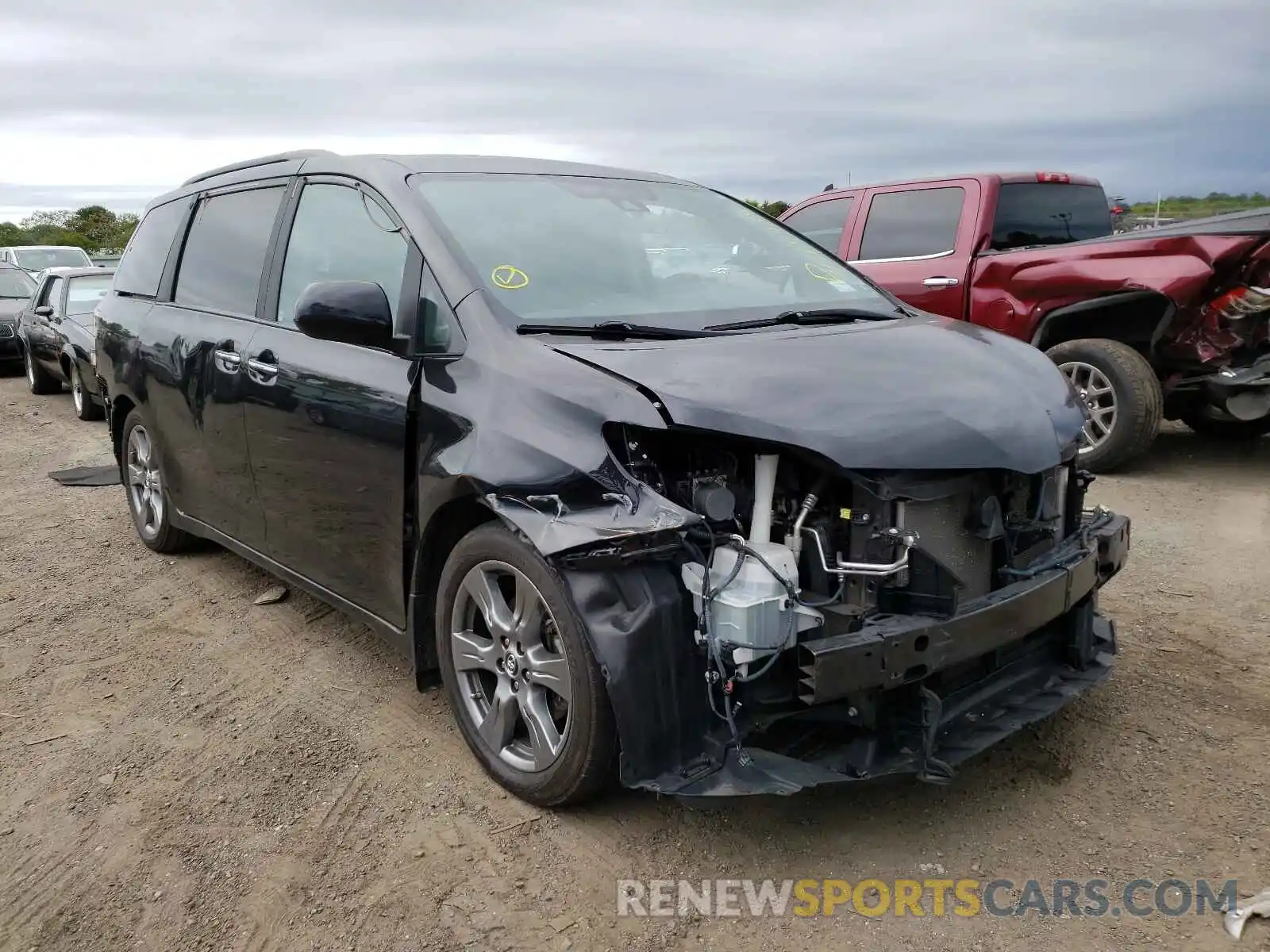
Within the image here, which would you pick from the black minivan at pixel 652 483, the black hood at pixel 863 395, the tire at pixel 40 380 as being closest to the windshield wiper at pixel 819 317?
the black minivan at pixel 652 483

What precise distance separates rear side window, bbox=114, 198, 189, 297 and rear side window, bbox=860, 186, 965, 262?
4907mm

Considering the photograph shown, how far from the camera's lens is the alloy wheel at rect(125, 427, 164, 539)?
5406mm

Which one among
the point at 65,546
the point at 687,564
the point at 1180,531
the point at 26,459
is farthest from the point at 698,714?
the point at 26,459

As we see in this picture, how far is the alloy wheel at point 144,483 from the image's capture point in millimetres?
5406

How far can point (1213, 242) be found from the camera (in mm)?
6078

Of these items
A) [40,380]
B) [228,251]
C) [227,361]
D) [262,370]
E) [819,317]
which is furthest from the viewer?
[40,380]

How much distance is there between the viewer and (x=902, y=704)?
2664 millimetres

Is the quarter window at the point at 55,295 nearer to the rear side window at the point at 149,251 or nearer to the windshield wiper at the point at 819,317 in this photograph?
the rear side window at the point at 149,251

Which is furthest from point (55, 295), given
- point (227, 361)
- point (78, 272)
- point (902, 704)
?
point (902, 704)

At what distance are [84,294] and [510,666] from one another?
10.9 metres

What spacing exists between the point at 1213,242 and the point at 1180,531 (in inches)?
74.3

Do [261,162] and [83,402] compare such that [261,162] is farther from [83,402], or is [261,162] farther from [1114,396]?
[83,402]

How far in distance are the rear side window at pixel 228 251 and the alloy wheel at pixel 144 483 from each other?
0.93 meters

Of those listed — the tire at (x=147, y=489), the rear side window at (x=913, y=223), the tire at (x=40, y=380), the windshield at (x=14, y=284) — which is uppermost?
the rear side window at (x=913, y=223)
